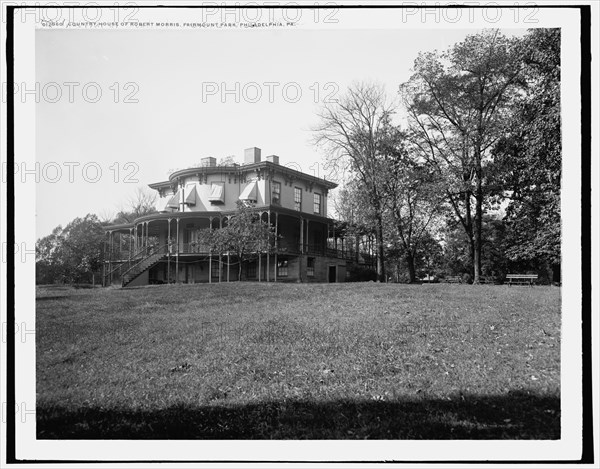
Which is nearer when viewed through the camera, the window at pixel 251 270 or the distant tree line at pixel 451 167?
the distant tree line at pixel 451 167

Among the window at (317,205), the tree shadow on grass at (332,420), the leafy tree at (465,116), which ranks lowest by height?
the tree shadow on grass at (332,420)

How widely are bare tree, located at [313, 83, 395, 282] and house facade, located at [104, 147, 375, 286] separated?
0.72 metres

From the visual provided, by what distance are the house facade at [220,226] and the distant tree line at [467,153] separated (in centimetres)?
121

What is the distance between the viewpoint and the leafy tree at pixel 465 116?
27.2ft

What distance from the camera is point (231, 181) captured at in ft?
34.4

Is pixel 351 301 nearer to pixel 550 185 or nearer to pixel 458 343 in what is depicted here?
pixel 458 343

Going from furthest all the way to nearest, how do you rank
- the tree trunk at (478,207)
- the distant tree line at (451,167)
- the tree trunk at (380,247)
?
the tree trunk at (380,247), the tree trunk at (478,207), the distant tree line at (451,167)

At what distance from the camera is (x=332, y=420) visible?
3824mm

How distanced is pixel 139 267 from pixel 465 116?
7.48 meters

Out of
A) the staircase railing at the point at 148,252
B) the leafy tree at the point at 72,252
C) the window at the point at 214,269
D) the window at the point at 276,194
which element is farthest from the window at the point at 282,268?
the leafy tree at the point at 72,252

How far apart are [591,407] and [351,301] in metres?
4.59

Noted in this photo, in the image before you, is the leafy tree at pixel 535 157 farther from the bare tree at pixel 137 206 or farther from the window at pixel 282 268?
the window at pixel 282 268

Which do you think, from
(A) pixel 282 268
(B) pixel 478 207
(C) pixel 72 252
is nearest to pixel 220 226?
(A) pixel 282 268

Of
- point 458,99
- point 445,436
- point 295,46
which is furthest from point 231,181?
point 445,436
